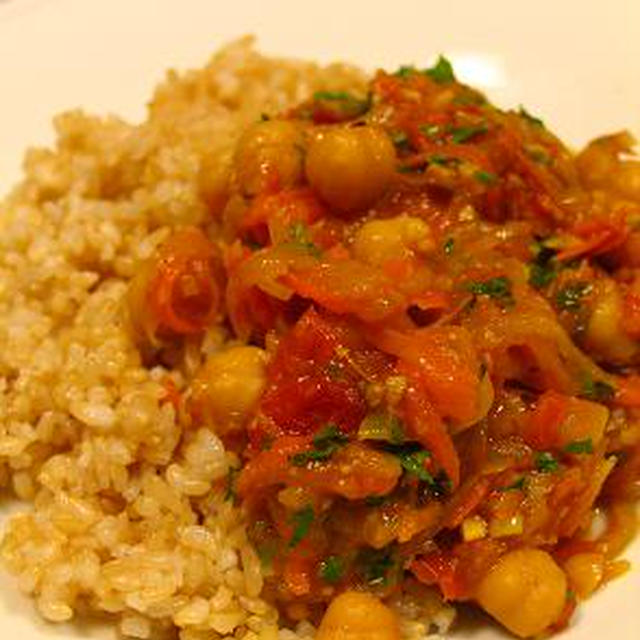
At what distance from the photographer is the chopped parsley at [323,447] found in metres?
2.73

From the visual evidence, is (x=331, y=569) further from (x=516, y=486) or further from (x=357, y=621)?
(x=516, y=486)

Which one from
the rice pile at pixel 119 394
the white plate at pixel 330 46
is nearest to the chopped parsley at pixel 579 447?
the rice pile at pixel 119 394

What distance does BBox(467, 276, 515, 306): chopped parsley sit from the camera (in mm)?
2938

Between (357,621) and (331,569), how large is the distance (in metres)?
0.16

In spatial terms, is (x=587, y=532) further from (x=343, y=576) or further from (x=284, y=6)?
(x=284, y=6)

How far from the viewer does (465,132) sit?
3.30 m

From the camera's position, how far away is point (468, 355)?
8.98 ft

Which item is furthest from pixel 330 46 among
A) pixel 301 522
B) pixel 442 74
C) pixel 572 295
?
pixel 301 522

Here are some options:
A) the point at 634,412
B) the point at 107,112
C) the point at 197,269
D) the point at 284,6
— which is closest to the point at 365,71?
the point at 284,6

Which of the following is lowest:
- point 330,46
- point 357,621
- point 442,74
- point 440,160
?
point 357,621

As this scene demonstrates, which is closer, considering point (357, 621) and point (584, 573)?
point (357, 621)

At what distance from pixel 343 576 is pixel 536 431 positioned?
0.56 metres

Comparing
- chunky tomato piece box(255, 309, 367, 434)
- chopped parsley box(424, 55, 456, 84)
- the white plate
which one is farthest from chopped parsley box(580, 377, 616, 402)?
the white plate

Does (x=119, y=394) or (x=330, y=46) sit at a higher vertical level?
(x=330, y=46)
